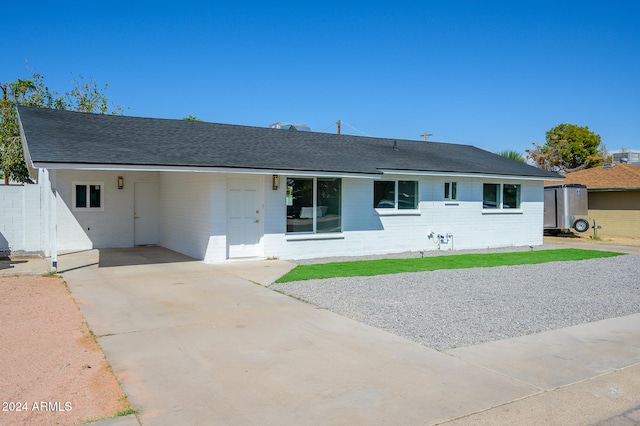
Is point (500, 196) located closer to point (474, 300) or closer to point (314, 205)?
point (314, 205)

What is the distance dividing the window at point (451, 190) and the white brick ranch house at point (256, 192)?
0.05 metres

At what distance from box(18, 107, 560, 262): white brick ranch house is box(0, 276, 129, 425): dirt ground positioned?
412cm

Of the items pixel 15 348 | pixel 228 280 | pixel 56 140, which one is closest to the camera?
pixel 15 348

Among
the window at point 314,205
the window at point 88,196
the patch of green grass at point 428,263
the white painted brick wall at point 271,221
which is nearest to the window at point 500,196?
the white painted brick wall at point 271,221

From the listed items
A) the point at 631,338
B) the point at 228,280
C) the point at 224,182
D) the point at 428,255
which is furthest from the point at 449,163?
the point at 631,338

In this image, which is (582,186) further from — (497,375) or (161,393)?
(161,393)

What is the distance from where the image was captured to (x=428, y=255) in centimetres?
1672

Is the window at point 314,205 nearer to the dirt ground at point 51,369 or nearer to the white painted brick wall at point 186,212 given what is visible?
the white painted brick wall at point 186,212

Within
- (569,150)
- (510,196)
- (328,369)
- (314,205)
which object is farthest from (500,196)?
(569,150)

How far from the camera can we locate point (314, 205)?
596 inches

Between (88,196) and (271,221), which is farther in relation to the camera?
(88,196)

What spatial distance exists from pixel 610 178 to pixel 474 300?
22405 millimetres

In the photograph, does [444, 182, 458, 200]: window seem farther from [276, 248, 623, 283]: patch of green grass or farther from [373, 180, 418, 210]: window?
[276, 248, 623, 283]: patch of green grass

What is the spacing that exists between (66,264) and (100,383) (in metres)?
9.10
